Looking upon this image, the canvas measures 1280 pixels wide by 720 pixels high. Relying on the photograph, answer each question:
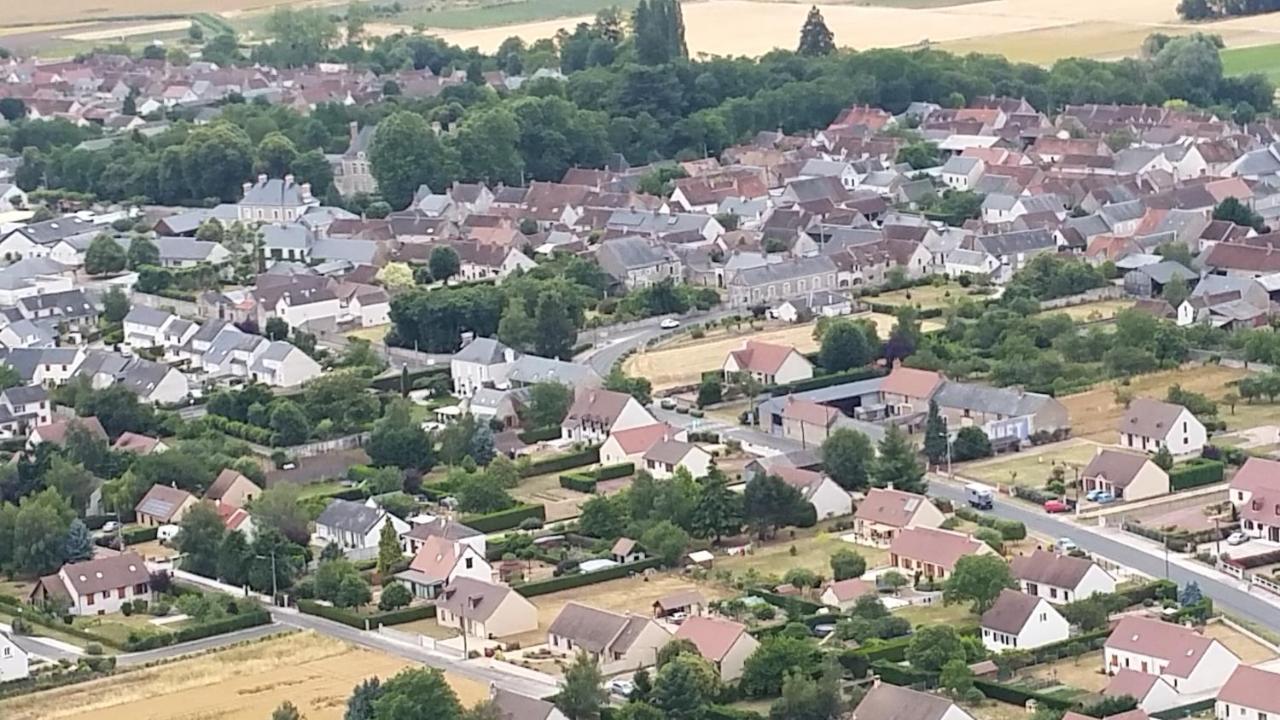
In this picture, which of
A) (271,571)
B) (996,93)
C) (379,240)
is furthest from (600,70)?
(271,571)

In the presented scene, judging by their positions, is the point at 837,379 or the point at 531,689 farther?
the point at 837,379

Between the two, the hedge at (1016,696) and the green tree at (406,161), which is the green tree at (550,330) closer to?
the green tree at (406,161)

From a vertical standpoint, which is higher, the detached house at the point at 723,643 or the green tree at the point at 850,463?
the detached house at the point at 723,643

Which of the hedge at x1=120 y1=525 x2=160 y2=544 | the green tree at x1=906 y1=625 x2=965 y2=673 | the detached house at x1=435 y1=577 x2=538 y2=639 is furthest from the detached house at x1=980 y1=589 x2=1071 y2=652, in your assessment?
the hedge at x1=120 y1=525 x2=160 y2=544

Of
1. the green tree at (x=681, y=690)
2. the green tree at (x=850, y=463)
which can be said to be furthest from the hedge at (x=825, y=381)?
the green tree at (x=681, y=690)

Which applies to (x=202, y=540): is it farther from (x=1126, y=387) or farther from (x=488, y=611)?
(x=1126, y=387)

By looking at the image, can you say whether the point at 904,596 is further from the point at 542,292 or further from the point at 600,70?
the point at 600,70
